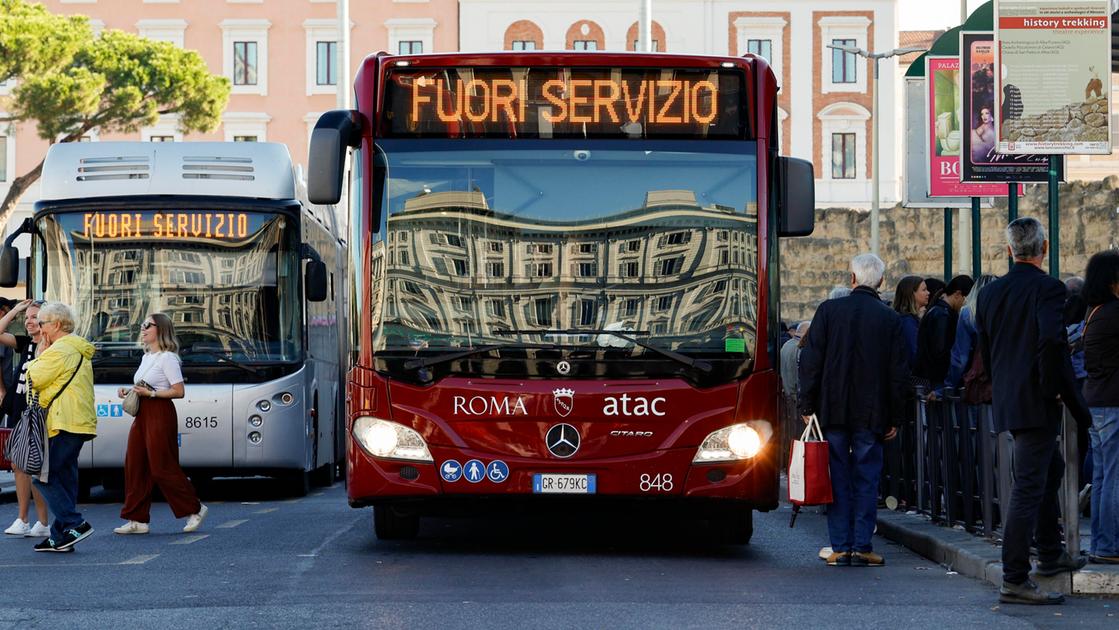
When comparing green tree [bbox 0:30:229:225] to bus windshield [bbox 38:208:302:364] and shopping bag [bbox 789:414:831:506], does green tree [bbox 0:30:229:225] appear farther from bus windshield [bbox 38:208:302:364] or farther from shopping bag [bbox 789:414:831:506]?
shopping bag [bbox 789:414:831:506]

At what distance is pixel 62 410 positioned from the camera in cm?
1272

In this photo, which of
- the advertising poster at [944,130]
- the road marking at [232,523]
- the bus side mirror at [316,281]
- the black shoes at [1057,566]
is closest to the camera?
the black shoes at [1057,566]

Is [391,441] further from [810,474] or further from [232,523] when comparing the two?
[232,523]

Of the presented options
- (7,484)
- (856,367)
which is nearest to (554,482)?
(856,367)

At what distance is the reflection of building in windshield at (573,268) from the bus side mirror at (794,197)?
253mm

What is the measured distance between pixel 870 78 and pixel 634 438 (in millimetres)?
70669

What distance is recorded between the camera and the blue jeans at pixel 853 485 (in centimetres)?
1140

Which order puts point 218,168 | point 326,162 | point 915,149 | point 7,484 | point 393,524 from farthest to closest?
point 915,149 < point 7,484 < point 218,168 < point 393,524 < point 326,162

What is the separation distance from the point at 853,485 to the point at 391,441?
104 inches

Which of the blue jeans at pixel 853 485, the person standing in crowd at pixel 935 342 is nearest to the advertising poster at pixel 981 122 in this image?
the person standing in crowd at pixel 935 342

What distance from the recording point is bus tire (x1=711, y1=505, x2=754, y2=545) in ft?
40.9

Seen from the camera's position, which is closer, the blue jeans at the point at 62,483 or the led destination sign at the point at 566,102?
the led destination sign at the point at 566,102

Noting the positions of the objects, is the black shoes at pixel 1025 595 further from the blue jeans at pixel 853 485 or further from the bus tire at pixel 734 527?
the bus tire at pixel 734 527

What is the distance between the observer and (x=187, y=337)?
17.5 metres
